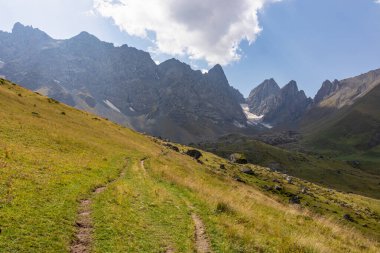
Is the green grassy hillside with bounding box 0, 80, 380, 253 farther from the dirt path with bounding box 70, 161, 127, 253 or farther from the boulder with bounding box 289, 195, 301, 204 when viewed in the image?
the boulder with bounding box 289, 195, 301, 204

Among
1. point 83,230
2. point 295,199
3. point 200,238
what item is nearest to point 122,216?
point 83,230

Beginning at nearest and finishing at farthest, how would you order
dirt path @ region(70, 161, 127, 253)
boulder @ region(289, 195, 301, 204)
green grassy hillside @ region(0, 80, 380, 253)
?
dirt path @ region(70, 161, 127, 253) < green grassy hillside @ region(0, 80, 380, 253) < boulder @ region(289, 195, 301, 204)

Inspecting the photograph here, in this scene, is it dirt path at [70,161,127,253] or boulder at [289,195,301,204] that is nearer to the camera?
dirt path at [70,161,127,253]

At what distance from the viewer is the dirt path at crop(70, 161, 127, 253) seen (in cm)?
1466

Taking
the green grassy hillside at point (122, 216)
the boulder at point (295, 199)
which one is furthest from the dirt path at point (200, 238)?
the boulder at point (295, 199)

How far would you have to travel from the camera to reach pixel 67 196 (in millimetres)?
22094

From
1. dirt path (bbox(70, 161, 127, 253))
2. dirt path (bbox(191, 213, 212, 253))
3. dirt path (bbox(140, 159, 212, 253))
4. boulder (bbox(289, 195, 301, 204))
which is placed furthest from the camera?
boulder (bbox(289, 195, 301, 204))

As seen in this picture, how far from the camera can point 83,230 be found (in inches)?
668

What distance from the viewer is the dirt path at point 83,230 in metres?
14.7

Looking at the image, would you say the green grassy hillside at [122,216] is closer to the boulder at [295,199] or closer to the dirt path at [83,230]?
the dirt path at [83,230]

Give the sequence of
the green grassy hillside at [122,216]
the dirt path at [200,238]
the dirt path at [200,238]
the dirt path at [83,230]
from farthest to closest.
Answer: the dirt path at [200,238]
the dirt path at [200,238]
the green grassy hillside at [122,216]
the dirt path at [83,230]

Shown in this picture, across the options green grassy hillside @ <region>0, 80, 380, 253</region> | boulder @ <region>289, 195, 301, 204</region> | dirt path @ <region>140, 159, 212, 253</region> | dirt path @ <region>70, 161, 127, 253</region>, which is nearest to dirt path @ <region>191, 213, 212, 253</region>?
dirt path @ <region>140, 159, 212, 253</region>

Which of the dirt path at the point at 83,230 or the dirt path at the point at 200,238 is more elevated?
the dirt path at the point at 200,238

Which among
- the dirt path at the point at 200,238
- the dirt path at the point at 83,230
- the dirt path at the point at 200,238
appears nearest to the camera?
the dirt path at the point at 83,230
